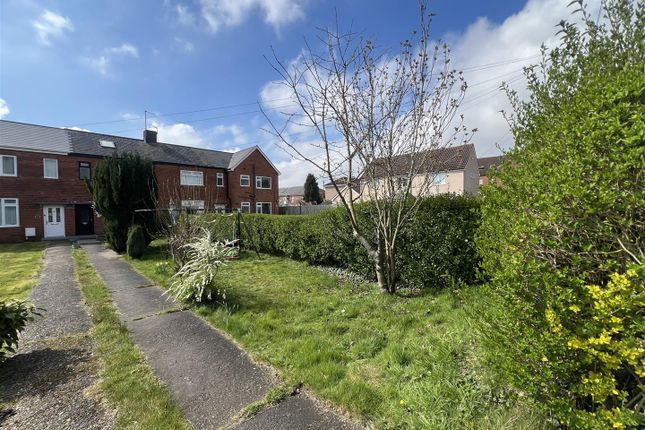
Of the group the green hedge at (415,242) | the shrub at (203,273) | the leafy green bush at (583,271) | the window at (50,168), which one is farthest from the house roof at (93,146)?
the leafy green bush at (583,271)

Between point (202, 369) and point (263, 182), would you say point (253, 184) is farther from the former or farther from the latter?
point (202, 369)

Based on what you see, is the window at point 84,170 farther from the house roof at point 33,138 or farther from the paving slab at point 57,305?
the paving slab at point 57,305

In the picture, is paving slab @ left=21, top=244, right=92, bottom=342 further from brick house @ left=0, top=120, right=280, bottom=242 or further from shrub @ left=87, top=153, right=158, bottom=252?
brick house @ left=0, top=120, right=280, bottom=242

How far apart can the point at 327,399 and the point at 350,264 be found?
4.70 m

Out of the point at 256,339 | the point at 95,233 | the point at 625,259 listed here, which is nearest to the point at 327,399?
the point at 256,339

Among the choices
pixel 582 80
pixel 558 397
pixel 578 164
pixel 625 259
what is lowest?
pixel 558 397

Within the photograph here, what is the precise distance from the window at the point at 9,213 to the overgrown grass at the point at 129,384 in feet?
57.8

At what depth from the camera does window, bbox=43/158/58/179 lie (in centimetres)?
1752

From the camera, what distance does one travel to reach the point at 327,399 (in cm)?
258

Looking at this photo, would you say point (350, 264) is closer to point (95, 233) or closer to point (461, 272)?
point (461, 272)

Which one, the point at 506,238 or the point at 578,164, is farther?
the point at 506,238

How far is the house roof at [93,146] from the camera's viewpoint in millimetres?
17312

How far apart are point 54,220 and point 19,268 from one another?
34.0 feet

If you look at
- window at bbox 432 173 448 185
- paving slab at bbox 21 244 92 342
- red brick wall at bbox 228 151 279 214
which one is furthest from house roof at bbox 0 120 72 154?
window at bbox 432 173 448 185
